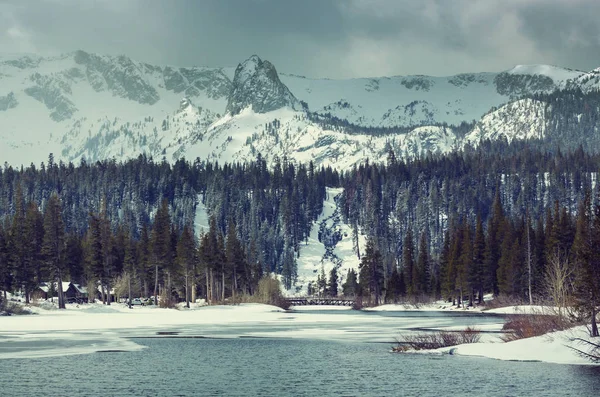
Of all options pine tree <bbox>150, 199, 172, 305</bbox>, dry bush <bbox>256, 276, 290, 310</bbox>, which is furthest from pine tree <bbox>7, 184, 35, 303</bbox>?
dry bush <bbox>256, 276, 290, 310</bbox>

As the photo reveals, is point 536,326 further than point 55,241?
No

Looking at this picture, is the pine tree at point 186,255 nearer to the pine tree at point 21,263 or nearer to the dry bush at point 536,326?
the pine tree at point 21,263

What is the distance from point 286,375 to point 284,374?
42cm

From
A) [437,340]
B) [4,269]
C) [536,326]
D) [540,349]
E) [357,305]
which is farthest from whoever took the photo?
[357,305]

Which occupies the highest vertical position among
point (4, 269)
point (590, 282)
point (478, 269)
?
point (4, 269)

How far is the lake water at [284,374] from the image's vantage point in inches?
1521

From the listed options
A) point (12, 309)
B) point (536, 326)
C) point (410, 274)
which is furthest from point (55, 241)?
point (536, 326)

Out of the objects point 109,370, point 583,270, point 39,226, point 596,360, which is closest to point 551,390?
point 596,360

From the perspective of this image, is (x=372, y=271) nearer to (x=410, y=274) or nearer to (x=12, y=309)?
(x=410, y=274)

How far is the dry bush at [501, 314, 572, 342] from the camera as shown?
5238cm

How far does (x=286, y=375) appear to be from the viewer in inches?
1752

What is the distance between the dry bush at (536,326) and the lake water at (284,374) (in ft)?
19.3

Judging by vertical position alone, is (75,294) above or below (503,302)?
above

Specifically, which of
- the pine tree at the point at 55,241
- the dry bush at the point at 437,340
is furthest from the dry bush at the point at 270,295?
the dry bush at the point at 437,340
